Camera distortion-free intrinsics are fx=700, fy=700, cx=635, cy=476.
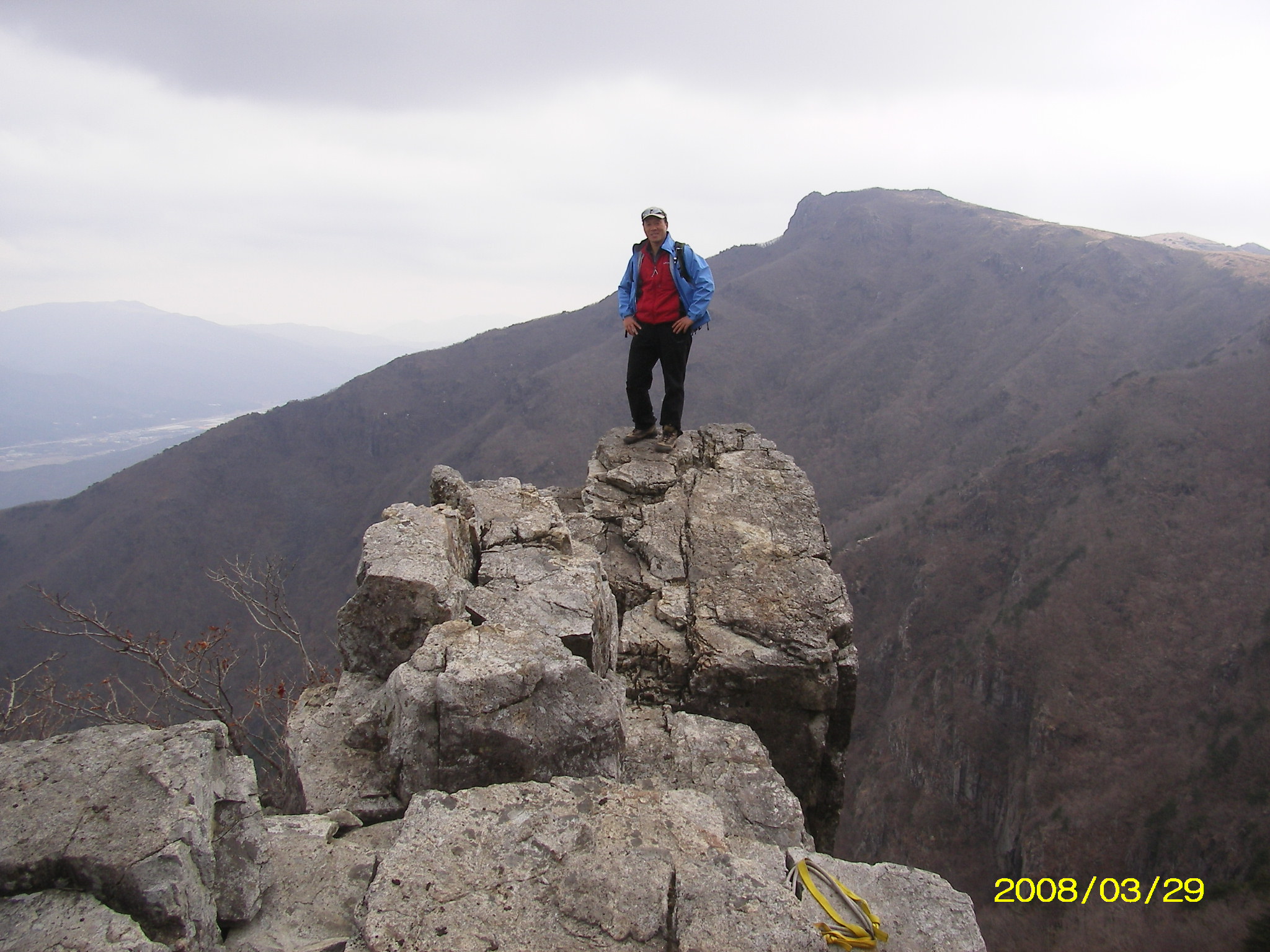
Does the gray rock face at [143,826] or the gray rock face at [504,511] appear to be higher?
the gray rock face at [504,511]

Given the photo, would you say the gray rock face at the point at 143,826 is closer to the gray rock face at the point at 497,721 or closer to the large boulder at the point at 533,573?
the gray rock face at the point at 497,721

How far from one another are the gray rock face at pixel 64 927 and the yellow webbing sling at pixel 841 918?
7.85 feet

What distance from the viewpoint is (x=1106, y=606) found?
48.7 metres

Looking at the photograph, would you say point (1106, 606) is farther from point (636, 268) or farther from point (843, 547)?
point (636, 268)

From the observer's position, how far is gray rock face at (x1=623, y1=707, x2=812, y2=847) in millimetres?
3896

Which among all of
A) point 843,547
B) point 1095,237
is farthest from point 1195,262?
point 843,547

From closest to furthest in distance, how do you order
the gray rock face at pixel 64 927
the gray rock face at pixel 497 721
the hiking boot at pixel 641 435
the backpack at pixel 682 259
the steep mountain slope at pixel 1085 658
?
1. the gray rock face at pixel 64 927
2. the gray rock face at pixel 497 721
3. the backpack at pixel 682 259
4. the hiking boot at pixel 641 435
5. the steep mountain slope at pixel 1085 658

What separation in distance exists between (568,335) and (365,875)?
4677 inches

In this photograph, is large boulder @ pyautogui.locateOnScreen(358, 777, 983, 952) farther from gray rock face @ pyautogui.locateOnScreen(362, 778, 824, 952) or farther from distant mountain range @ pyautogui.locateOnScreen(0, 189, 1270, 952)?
distant mountain range @ pyautogui.locateOnScreen(0, 189, 1270, 952)

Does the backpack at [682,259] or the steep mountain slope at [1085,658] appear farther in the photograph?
the steep mountain slope at [1085,658]

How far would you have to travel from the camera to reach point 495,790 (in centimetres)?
319

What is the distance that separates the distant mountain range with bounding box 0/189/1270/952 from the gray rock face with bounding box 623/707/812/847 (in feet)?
52.9

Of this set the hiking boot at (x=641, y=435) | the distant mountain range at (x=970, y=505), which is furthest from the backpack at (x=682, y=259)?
the distant mountain range at (x=970, y=505)

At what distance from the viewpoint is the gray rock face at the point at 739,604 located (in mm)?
5188
